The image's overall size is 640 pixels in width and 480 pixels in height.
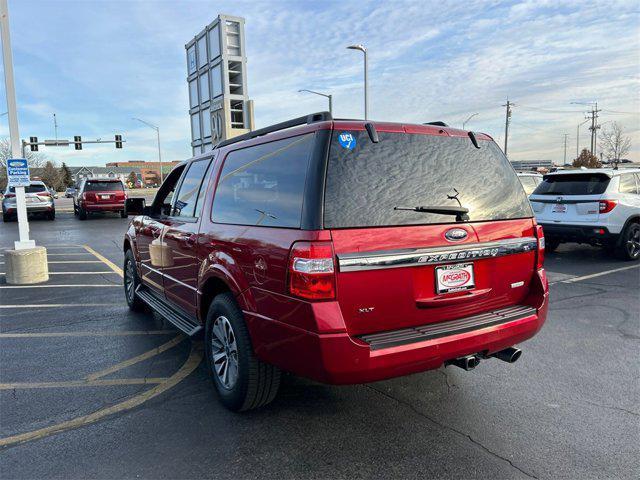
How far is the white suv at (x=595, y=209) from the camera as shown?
891 centimetres

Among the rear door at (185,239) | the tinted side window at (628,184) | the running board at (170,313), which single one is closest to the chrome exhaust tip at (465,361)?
the running board at (170,313)

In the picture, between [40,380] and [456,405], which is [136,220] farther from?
[456,405]

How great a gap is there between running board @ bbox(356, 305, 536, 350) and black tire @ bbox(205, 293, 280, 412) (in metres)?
0.78

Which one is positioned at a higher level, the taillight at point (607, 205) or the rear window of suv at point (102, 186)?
the rear window of suv at point (102, 186)

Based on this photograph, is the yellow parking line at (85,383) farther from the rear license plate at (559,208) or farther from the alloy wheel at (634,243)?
the alloy wheel at (634,243)

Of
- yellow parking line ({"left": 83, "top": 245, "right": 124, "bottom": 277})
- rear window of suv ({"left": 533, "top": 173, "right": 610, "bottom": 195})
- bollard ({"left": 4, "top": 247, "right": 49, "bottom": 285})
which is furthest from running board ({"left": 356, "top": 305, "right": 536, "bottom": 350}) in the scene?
bollard ({"left": 4, "top": 247, "right": 49, "bottom": 285})

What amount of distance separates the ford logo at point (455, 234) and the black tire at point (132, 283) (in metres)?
4.13

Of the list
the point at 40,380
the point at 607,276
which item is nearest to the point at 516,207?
Answer: the point at 40,380

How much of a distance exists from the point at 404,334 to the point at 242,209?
4.62 ft

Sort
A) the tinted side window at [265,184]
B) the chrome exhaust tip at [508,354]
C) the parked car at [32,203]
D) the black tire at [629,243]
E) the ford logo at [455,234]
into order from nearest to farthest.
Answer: the tinted side window at [265,184] < the ford logo at [455,234] < the chrome exhaust tip at [508,354] < the black tire at [629,243] < the parked car at [32,203]

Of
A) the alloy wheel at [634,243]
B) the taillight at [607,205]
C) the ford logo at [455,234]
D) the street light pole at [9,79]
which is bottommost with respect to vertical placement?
the alloy wheel at [634,243]

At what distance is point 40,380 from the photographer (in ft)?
12.9

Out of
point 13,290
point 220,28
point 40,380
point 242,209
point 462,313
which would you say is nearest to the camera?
point 462,313

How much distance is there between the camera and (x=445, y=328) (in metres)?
2.96
